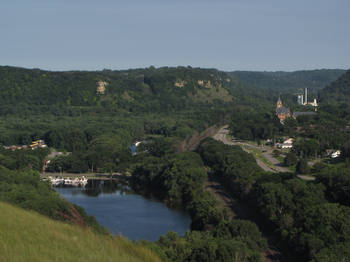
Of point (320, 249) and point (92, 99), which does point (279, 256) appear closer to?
point (320, 249)

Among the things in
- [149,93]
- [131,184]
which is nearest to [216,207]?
[131,184]

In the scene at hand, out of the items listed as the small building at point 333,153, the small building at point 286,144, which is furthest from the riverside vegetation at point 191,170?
the small building at point 286,144

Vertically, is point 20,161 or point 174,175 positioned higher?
point 174,175

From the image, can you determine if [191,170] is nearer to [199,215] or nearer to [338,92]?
[199,215]

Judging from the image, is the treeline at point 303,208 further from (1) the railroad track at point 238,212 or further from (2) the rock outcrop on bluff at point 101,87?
(2) the rock outcrop on bluff at point 101,87

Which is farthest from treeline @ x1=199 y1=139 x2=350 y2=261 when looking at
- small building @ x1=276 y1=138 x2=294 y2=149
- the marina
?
small building @ x1=276 y1=138 x2=294 y2=149

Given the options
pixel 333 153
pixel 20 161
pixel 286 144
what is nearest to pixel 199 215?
pixel 20 161
